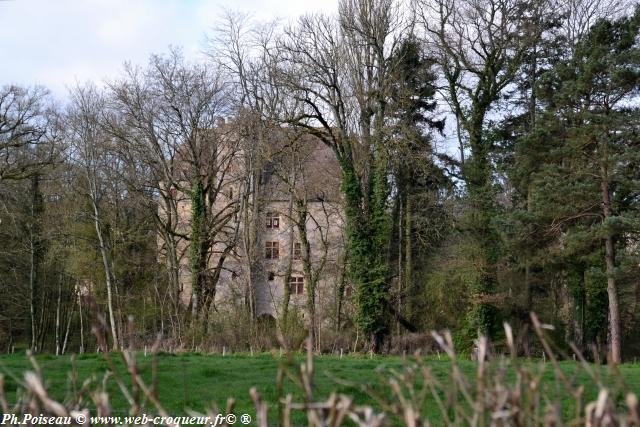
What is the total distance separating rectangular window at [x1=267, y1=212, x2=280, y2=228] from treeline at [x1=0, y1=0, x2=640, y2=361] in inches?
52.5

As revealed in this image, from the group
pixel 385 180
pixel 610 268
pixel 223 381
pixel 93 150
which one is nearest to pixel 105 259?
pixel 93 150

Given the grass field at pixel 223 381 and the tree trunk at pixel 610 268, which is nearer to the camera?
the grass field at pixel 223 381

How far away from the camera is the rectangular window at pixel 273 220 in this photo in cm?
3859

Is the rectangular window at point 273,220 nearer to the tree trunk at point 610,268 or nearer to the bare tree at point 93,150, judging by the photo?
the bare tree at point 93,150

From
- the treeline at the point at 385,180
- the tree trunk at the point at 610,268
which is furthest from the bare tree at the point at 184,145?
the tree trunk at the point at 610,268

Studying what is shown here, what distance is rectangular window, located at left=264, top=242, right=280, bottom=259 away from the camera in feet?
140

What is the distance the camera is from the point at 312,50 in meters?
32.1

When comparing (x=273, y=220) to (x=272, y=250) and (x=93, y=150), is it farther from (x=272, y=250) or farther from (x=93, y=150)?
(x=93, y=150)

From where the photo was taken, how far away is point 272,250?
144 feet

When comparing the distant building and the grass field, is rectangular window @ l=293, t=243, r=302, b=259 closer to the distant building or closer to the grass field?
the distant building

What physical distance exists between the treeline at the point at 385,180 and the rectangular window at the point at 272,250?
13.3 ft

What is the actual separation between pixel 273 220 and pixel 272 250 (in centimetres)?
173

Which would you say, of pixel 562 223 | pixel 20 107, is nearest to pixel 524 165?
pixel 562 223

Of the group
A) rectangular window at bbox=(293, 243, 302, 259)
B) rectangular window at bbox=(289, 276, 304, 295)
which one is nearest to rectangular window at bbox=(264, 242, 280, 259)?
rectangular window at bbox=(293, 243, 302, 259)
